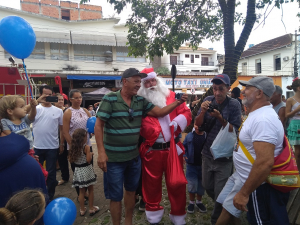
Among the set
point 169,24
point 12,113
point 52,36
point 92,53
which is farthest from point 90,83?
point 12,113

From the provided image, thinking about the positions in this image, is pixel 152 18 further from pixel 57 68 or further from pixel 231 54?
pixel 57 68

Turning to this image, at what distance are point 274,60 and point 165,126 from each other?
97.9 ft

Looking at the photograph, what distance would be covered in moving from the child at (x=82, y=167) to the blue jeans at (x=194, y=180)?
152 centimetres

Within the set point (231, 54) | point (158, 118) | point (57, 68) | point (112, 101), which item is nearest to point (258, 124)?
point (158, 118)

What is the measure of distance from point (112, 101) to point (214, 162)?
1.52 m

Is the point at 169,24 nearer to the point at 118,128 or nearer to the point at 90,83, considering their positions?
the point at 118,128

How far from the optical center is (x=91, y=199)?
10.9ft

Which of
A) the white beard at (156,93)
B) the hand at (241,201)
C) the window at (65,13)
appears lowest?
the hand at (241,201)

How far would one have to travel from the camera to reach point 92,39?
16953 millimetres

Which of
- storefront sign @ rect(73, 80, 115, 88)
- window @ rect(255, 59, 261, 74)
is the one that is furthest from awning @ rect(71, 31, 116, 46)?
window @ rect(255, 59, 261, 74)

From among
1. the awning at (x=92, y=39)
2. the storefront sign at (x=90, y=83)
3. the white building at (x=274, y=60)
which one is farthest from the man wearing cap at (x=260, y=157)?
the white building at (x=274, y=60)

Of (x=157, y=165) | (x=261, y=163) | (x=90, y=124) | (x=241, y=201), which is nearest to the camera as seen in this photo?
(x=261, y=163)

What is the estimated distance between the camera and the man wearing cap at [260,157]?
5.61ft

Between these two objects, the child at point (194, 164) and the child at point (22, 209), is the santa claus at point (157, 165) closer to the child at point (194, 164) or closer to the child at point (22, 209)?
the child at point (194, 164)
